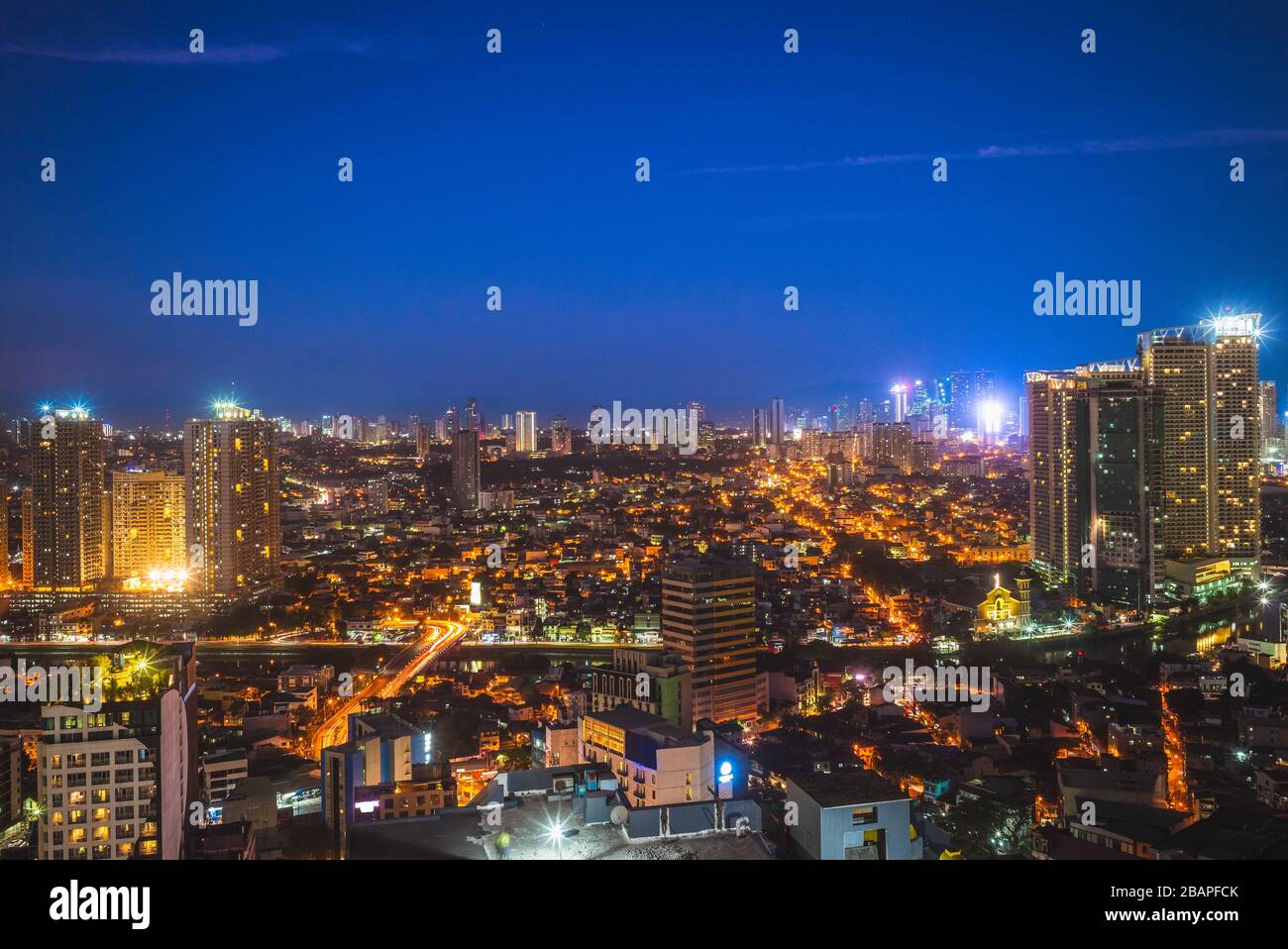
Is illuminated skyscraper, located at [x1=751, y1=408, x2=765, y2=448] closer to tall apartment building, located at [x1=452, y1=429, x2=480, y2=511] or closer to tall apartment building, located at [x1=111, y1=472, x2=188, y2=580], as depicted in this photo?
tall apartment building, located at [x1=452, y1=429, x2=480, y2=511]

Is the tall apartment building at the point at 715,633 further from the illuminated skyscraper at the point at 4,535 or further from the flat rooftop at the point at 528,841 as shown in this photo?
the illuminated skyscraper at the point at 4,535

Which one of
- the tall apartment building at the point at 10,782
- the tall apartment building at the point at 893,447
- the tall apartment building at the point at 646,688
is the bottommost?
the tall apartment building at the point at 10,782

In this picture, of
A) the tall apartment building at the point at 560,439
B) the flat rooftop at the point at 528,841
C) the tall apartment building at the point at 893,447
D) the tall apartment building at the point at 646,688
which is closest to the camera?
the flat rooftop at the point at 528,841

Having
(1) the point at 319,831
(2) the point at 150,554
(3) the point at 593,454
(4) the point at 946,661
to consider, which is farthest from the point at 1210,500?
(2) the point at 150,554

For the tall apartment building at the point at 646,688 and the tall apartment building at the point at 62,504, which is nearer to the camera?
the tall apartment building at the point at 646,688

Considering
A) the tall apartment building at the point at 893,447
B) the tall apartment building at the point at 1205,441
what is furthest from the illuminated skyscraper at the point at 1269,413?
the tall apartment building at the point at 893,447

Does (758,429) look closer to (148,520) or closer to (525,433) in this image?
(525,433)

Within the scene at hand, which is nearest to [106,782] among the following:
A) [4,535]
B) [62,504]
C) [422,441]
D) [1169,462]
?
[62,504]

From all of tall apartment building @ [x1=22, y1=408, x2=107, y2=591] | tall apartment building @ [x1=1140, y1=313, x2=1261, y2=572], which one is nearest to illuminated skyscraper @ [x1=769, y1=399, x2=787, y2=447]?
tall apartment building @ [x1=1140, y1=313, x2=1261, y2=572]
